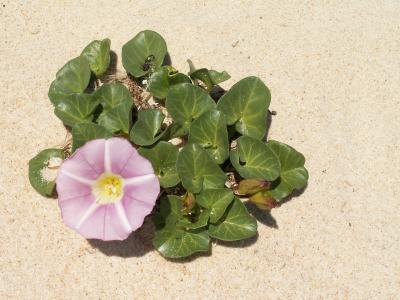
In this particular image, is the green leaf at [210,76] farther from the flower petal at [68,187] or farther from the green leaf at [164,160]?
the flower petal at [68,187]

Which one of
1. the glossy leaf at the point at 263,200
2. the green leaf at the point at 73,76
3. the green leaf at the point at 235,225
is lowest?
the green leaf at the point at 235,225

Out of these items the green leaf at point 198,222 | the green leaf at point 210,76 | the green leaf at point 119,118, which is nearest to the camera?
the green leaf at point 198,222

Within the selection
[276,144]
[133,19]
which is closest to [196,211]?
[276,144]

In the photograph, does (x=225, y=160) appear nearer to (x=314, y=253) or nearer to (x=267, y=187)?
(x=267, y=187)

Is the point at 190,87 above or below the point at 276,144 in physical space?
above

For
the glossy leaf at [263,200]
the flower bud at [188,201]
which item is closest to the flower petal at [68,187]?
the flower bud at [188,201]

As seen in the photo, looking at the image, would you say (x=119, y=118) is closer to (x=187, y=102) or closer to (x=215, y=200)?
(x=187, y=102)

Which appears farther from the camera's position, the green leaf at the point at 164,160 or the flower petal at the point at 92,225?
the green leaf at the point at 164,160
